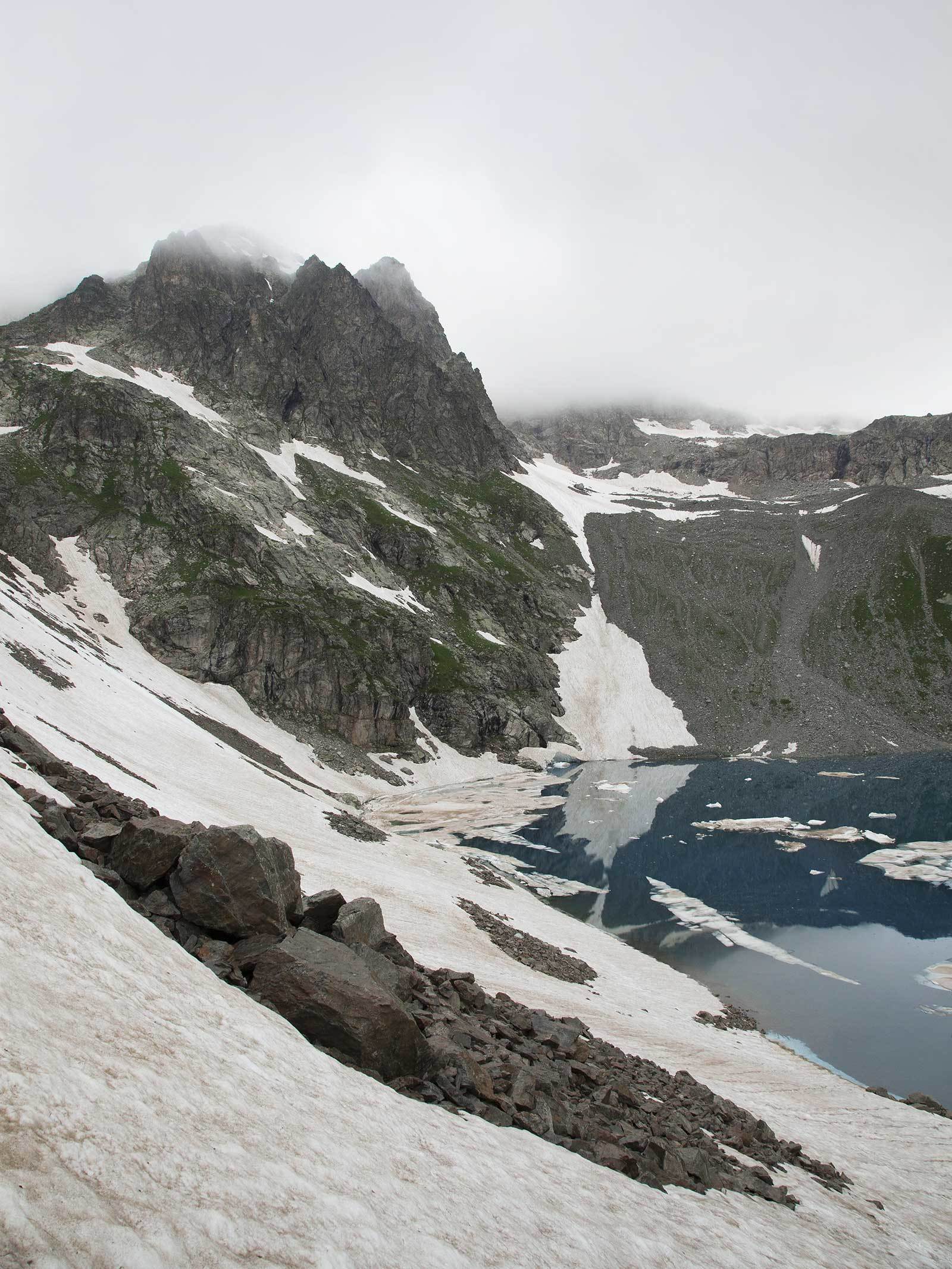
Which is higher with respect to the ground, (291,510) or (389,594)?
(291,510)

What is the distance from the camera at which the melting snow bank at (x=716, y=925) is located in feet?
133

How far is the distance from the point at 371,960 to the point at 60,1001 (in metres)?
7.10

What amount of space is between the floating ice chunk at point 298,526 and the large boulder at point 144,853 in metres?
110

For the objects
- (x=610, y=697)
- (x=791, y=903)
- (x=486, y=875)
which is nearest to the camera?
(x=486, y=875)

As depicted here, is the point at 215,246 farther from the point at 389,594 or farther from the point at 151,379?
the point at 389,594

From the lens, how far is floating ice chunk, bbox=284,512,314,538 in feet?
390

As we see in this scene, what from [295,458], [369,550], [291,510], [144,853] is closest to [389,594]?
[369,550]

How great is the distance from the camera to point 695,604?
15988 cm

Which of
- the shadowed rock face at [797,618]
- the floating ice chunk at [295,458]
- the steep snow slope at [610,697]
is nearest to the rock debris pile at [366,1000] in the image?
the steep snow slope at [610,697]

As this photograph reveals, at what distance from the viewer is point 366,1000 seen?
35.2 feet

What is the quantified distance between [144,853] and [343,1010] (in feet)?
14.0

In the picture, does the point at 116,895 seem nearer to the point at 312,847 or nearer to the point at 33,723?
the point at 33,723

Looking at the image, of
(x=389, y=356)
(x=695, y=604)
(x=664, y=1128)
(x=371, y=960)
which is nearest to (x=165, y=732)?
(x=371, y=960)

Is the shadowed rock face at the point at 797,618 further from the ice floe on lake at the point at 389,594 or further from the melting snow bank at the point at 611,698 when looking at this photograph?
the ice floe on lake at the point at 389,594
